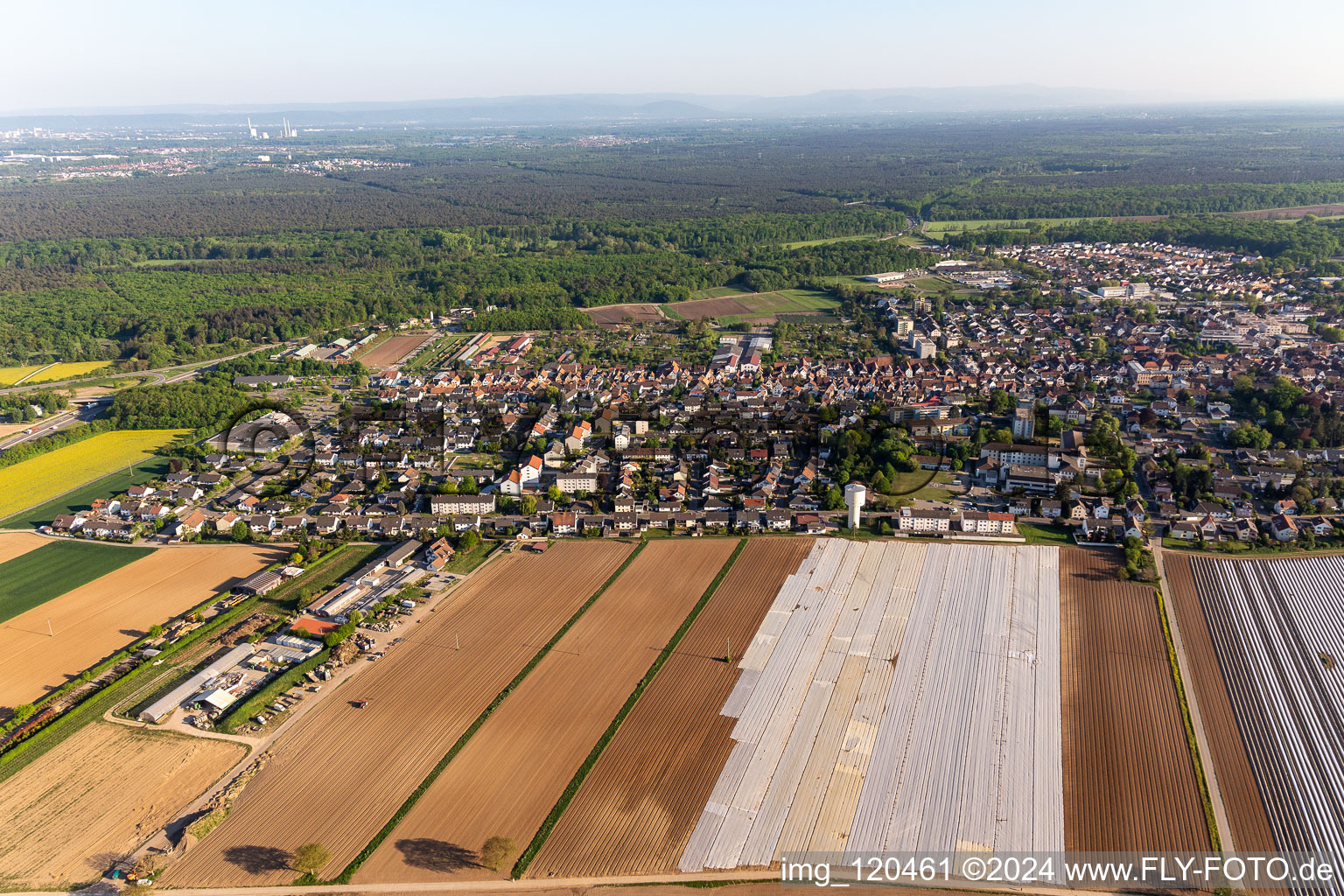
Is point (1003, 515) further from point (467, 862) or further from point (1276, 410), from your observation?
point (467, 862)

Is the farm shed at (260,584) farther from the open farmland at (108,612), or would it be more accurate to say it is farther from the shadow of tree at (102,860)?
the shadow of tree at (102,860)

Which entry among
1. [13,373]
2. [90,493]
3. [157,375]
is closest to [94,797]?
[90,493]

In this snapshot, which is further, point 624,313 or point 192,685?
point 624,313

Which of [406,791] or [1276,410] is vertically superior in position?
[1276,410]

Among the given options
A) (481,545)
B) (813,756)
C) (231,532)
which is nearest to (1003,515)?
(813,756)

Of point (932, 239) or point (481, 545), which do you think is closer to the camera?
point (481, 545)

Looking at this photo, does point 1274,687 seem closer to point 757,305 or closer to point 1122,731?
point 1122,731

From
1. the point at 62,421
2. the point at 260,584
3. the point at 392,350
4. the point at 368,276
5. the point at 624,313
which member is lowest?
the point at 260,584
